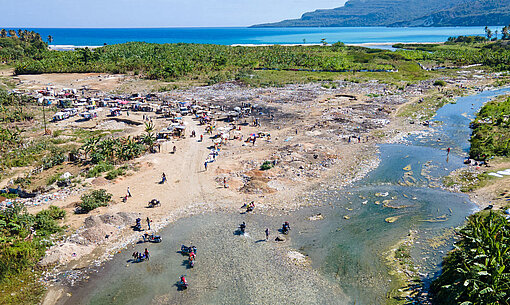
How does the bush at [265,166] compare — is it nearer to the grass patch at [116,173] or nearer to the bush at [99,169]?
the grass patch at [116,173]

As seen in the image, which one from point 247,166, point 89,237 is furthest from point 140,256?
point 247,166

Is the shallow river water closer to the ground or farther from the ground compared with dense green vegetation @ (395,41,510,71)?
closer to the ground

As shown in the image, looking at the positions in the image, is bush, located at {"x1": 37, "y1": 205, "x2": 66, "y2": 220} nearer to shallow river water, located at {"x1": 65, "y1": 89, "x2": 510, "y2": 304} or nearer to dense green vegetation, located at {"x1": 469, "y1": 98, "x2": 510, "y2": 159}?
shallow river water, located at {"x1": 65, "y1": 89, "x2": 510, "y2": 304}

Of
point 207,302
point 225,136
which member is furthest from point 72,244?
point 225,136

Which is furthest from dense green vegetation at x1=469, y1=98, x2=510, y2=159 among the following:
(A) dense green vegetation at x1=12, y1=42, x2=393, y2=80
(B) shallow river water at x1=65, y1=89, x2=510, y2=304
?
(A) dense green vegetation at x1=12, y1=42, x2=393, y2=80

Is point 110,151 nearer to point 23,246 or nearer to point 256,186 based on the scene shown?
point 23,246

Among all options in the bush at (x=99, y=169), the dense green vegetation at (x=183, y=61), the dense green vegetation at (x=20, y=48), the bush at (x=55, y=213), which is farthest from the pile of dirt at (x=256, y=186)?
the dense green vegetation at (x=20, y=48)

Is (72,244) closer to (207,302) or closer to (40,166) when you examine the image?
(207,302)

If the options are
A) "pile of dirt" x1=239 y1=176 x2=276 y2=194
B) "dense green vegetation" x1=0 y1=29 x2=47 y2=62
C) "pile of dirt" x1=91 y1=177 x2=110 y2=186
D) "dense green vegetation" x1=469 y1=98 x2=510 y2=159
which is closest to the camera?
"pile of dirt" x1=239 y1=176 x2=276 y2=194
